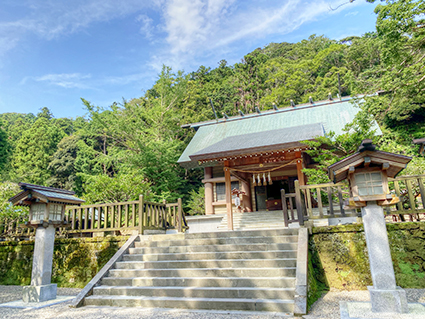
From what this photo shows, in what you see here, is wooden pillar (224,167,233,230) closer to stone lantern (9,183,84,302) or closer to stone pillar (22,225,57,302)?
stone lantern (9,183,84,302)

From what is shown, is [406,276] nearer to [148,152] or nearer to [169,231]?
[169,231]

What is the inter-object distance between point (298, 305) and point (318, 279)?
1.54 metres

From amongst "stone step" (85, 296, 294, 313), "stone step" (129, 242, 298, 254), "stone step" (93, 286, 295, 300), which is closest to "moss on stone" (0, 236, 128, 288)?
"stone step" (129, 242, 298, 254)

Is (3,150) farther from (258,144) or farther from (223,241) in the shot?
(223,241)

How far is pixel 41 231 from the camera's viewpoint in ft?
18.5

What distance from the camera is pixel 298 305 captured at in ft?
12.7

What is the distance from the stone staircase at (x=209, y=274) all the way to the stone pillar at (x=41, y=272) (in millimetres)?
1061

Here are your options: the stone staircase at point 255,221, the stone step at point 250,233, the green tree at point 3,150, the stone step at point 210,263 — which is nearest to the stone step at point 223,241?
the stone step at point 250,233

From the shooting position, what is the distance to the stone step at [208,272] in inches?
189

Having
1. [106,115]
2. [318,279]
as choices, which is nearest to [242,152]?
[318,279]

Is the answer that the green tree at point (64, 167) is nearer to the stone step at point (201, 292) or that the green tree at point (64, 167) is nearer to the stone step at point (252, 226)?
the stone step at point (252, 226)

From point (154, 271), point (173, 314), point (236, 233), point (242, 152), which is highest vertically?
point (242, 152)

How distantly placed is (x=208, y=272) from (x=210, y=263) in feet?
0.79

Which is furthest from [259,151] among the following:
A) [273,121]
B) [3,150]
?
[3,150]
